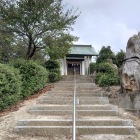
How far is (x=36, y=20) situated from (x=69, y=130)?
804cm

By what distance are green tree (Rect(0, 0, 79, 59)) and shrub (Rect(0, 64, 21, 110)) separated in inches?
189

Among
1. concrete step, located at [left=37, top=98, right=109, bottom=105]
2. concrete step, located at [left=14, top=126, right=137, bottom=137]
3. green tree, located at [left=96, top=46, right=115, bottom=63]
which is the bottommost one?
concrete step, located at [left=14, top=126, right=137, bottom=137]

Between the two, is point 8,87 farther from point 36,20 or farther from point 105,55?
point 105,55

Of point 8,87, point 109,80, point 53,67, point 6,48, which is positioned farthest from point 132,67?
point 6,48

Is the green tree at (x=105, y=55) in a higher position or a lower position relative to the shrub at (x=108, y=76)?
higher

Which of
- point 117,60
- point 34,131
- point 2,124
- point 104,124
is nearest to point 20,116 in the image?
point 2,124

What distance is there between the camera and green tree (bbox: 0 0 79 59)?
39.7ft

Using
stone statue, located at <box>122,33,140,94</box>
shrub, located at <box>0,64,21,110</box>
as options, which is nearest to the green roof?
stone statue, located at <box>122,33,140,94</box>

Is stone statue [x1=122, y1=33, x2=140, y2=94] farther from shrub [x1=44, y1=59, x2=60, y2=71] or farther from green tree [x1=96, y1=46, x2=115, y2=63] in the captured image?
green tree [x1=96, y1=46, x2=115, y2=63]

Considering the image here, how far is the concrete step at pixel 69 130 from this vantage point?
532 centimetres

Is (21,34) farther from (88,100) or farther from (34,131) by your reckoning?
(34,131)

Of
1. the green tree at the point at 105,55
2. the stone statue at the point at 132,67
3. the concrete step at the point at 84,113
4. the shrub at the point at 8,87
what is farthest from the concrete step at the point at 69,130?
the green tree at the point at 105,55

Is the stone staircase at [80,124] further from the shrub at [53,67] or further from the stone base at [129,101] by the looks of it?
the shrub at [53,67]

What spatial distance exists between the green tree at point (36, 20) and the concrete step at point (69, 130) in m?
7.53
